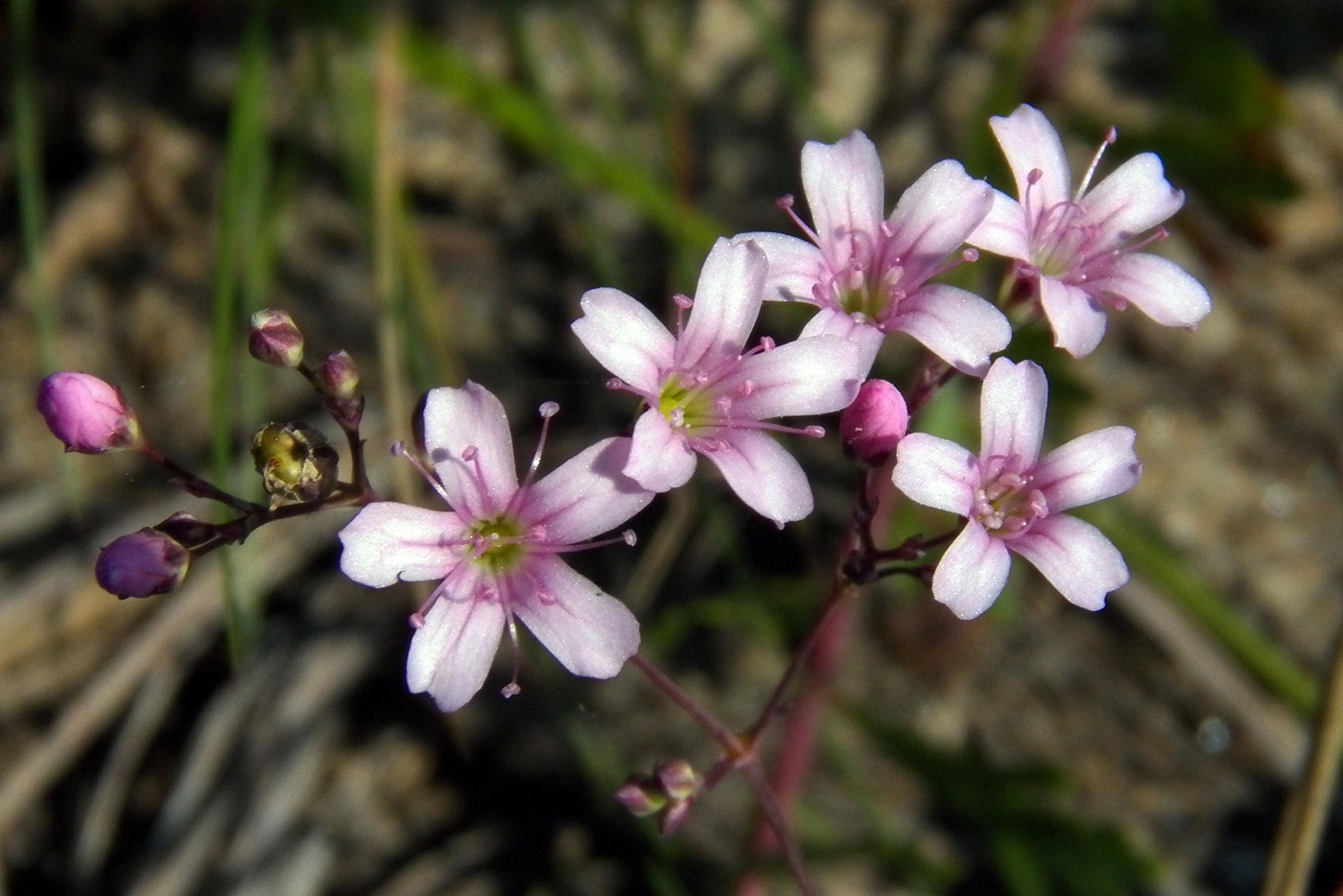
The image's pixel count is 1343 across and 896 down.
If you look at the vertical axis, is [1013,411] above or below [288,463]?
above

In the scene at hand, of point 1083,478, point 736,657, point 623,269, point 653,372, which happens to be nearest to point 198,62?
point 623,269

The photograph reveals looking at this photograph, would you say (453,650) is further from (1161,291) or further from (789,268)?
(1161,291)

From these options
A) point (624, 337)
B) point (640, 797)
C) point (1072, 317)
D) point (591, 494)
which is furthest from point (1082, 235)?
point (640, 797)

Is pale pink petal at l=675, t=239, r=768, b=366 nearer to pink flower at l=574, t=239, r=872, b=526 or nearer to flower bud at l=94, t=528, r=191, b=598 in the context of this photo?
pink flower at l=574, t=239, r=872, b=526

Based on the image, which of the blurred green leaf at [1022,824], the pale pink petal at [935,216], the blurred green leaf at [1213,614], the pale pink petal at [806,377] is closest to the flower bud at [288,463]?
the pale pink petal at [806,377]

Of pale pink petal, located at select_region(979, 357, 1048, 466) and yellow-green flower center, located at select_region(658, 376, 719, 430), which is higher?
pale pink petal, located at select_region(979, 357, 1048, 466)

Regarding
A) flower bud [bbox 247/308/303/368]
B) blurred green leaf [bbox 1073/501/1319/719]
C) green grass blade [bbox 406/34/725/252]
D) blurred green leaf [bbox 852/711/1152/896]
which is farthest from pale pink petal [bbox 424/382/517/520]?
blurred green leaf [bbox 1073/501/1319/719]

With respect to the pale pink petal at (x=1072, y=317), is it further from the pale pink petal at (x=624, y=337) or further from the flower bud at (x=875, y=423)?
the pale pink petal at (x=624, y=337)
